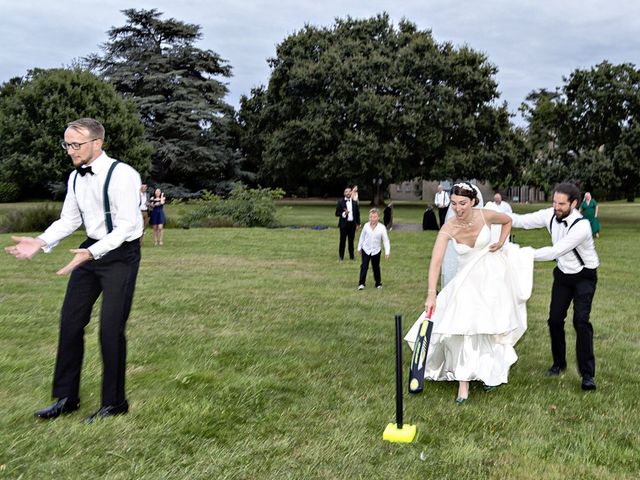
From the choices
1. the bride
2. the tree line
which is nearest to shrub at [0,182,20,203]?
the tree line

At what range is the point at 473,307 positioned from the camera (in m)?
Answer: 5.30

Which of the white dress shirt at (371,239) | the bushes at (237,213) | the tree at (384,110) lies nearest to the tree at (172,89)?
the tree at (384,110)

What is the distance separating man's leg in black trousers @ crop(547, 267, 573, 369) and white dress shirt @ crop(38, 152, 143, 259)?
12.9ft

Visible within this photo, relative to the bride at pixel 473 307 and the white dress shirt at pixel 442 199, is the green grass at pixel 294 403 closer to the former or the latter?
the bride at pixel 473 307

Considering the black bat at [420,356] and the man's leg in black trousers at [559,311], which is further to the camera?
the man's leg in black trousers at [559,311]

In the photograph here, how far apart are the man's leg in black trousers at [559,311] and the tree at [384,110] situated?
3517 cm

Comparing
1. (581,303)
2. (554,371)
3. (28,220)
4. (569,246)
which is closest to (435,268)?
Answer: (569,246)

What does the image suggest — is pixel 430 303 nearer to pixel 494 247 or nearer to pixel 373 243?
pixel 494 247

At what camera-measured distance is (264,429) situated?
15.2ft

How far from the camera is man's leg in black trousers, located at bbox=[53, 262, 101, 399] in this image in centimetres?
461

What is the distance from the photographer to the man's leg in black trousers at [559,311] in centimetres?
594

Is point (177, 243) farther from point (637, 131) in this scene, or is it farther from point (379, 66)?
point (379, 66)

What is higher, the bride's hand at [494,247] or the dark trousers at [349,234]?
the bride's hand at [494,247]

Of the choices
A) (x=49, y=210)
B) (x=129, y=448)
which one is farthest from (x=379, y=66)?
(x=129, y=448)
